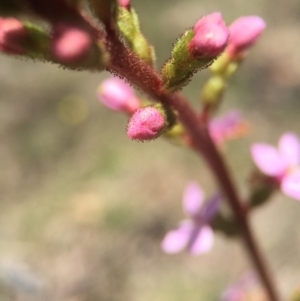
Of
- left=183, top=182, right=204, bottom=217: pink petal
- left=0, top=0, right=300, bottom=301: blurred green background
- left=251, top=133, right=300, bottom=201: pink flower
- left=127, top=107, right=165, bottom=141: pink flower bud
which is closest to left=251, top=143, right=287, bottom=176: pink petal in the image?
left=251, top=133, right=300, bottom=201: pink flower

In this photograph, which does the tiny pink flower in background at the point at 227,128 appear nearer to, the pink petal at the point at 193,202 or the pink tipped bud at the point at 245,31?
the pink petal at the point at 193,202

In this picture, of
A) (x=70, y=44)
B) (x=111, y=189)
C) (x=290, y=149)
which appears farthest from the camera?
(x=111, y=189)

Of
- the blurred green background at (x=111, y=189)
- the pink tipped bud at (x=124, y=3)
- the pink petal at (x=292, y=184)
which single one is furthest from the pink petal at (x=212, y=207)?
the blurred green background at (x=111, y=189)

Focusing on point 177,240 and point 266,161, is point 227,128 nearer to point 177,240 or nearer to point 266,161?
point 266,161

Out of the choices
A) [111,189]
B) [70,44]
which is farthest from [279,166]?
[111,189]

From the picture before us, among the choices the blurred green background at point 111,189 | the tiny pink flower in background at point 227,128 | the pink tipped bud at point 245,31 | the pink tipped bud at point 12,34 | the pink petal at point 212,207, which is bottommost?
the pink petal at point 212,207
